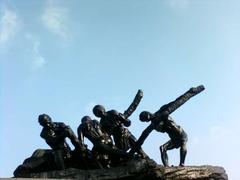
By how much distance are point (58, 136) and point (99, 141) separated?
995 mm

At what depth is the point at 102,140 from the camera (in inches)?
523

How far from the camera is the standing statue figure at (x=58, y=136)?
13.0 meters

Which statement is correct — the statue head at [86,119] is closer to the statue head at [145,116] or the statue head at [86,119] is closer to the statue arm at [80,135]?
the statue arm at [80,135]

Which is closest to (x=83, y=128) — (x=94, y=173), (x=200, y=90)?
(x=94, y=173)

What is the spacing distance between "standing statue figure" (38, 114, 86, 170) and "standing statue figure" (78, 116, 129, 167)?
31 centimetres

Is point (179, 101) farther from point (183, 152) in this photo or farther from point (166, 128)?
point (183, 152)

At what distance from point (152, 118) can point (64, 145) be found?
226cm

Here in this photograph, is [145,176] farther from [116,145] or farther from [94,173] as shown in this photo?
[116,145]

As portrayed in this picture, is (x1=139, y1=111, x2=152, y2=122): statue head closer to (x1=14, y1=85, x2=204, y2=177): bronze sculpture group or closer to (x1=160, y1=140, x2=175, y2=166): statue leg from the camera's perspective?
(x1=14, y1=85, x2=204, y2=177): bronze sculpture group

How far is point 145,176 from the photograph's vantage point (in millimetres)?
11922

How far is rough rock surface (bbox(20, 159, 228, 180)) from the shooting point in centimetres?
1188

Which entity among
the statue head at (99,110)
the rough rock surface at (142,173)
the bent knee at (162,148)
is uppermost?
the statue head at (99,110)

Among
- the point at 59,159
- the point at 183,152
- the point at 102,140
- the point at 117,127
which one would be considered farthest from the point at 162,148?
the point at 59,159

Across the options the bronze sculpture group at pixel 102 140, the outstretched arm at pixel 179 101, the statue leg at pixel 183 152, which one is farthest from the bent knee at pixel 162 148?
the outstretched arm at pixel 179 101
